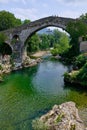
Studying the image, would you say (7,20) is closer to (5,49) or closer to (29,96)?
(5,49)

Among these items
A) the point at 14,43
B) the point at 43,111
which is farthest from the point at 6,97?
the point at 14,43

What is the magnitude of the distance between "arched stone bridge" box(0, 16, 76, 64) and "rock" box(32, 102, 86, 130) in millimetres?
35895

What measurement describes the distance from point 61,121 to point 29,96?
13.6m

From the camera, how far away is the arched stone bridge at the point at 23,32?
60806 millimetres

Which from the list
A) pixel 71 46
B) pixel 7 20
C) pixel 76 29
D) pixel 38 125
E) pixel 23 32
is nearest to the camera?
pixel 38 125

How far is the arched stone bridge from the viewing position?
60806 mm

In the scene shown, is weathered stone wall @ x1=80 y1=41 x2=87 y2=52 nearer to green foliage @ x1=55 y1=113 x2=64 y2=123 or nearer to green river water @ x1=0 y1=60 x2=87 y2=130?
green river water @ x1=0 y1=60 x2=87 y2=130

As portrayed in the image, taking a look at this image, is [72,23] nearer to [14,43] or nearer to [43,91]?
[14,43]

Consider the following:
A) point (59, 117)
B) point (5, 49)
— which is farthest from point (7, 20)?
point (59, 117)

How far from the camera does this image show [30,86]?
143 feet

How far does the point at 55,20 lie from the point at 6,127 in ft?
124

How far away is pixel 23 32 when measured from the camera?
6675cm

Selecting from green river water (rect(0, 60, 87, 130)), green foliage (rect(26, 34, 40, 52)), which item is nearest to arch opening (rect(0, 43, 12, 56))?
green foliage (rect(26, 34, 40, 52))

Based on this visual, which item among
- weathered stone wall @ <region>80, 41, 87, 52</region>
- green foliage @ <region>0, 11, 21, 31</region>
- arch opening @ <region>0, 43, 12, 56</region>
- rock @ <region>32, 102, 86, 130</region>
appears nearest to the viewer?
rock @ <region>32, 102, 86, 130</region>
